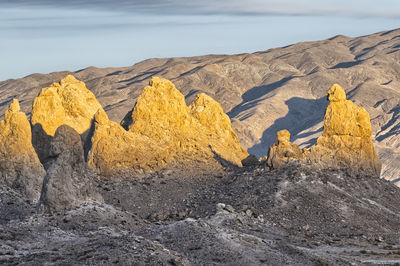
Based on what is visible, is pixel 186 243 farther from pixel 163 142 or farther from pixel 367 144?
pixel 367 144

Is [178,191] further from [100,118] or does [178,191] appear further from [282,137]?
[100,118]

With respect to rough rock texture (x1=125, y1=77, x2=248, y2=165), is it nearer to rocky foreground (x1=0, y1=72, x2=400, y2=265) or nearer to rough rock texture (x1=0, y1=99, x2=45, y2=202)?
rocky foreground (x1=0, y1=72, x2=400, y2=265)

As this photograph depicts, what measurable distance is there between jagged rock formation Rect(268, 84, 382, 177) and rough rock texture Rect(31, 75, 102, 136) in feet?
66.8

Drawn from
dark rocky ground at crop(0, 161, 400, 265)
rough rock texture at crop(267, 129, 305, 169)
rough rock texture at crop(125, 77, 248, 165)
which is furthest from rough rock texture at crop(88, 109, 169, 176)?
rough rock texture at crop(267, 129, 305, 169)

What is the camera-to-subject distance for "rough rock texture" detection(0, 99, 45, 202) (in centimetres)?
4966

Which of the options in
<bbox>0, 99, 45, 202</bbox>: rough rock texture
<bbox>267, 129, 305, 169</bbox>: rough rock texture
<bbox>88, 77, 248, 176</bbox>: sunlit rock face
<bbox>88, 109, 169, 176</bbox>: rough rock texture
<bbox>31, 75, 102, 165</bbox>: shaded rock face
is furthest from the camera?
<bbox>88, 77, 248, 176</bbox>: sunlit rock face

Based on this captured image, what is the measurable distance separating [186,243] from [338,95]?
36.5 m

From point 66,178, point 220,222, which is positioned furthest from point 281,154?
point 66,178

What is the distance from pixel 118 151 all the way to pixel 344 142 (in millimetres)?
20267

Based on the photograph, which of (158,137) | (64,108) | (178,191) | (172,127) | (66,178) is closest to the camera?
(66,178)

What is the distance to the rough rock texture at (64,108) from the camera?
6272 cm

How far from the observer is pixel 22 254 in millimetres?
29594

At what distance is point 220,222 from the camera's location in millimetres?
A: 41594

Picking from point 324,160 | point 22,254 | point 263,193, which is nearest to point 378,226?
point 263,193
